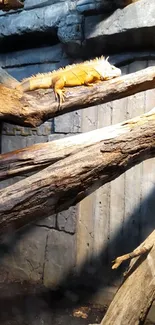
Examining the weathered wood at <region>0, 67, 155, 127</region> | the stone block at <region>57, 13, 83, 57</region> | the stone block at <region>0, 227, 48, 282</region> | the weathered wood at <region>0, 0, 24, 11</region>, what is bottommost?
the stone block at <region>0, 227, 48, 282</region>

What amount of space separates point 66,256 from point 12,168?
241 cm

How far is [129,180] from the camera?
4430 millimetres

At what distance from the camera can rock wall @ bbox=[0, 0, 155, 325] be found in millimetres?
4289

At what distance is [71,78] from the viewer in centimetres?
312

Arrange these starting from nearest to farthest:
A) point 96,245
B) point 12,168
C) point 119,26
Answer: point 12,168, point 119,26, point 96,245

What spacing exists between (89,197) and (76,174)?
7.05 feet

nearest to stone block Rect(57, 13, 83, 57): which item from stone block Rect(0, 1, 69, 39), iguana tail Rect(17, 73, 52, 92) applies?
stone block Rect(0, 1, 69, 39)

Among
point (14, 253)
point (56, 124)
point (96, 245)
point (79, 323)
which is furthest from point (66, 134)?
point (79, 323)

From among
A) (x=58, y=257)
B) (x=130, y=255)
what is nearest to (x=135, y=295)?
(x=130, y=255)

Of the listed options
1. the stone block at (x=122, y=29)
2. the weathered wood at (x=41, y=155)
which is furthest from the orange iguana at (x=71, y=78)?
the stone block at (x=122, y=29)

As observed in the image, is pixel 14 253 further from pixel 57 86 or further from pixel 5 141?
pixel 57 86

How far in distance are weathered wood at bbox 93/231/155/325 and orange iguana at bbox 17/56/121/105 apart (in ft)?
3.67

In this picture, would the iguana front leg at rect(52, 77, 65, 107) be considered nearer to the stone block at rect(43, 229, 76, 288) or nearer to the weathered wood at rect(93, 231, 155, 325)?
the weathered wood at rect(93, 231, 155, 325)

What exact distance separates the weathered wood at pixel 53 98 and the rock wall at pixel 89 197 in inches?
50.8
